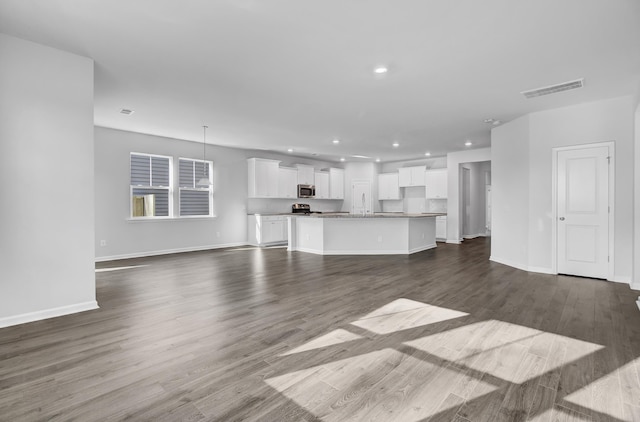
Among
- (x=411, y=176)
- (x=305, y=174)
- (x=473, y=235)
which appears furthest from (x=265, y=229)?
(x=473, y=235)

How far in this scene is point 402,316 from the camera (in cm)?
321

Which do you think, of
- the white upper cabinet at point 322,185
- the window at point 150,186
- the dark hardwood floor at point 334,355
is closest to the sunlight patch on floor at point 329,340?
the dark hardwood floor at point 334,355

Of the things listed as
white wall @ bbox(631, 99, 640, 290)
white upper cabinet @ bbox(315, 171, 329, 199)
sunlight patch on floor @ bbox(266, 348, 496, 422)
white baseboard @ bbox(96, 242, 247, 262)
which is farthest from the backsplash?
white wall @ bbox(631, 99, 640, 290)

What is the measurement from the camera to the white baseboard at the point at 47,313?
2992 millimetres

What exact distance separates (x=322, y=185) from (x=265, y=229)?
2993mm

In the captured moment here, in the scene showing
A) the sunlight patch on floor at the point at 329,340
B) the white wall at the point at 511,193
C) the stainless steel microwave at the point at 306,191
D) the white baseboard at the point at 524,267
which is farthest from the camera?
the stainless steel microwave at the point at 306,191

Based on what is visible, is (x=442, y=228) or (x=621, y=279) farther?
(x=442, y=228)

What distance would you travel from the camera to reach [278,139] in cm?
747

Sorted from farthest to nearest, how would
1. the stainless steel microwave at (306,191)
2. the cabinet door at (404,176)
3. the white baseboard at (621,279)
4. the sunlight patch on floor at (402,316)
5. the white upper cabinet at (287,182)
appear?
the cabinet door at (404,176)
the stainless steel microwave at (306,191)
the white upper cabinet at (287,182)
the white baseboard at (621,279)
the sunlight patch on floor at (402,316)

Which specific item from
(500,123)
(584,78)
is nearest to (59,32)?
(584,78)

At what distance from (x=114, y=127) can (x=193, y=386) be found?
6326mm

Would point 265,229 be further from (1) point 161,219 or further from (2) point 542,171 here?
(2) point 542,171

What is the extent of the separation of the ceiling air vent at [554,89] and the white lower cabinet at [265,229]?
6.53 m

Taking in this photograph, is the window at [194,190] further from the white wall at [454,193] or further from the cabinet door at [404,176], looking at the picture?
the white wall at [454,193]
